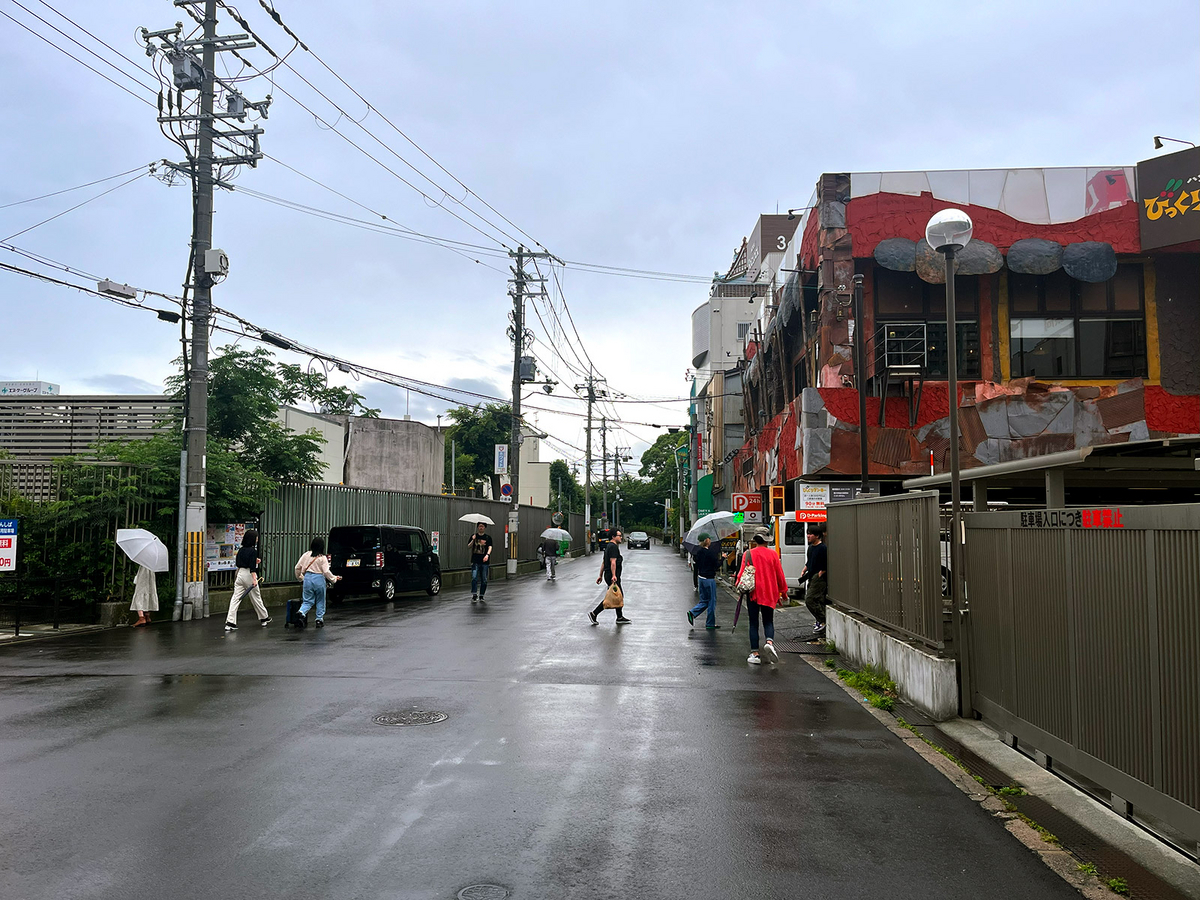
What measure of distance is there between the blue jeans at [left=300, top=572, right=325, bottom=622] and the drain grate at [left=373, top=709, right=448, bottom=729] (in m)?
8.12

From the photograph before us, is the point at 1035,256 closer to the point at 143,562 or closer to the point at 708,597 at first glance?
the point at 708,597

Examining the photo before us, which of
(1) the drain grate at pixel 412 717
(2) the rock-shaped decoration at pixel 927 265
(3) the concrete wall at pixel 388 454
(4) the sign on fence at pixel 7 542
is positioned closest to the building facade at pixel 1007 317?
(2) the rock-shaped decoration at pixel 927 265

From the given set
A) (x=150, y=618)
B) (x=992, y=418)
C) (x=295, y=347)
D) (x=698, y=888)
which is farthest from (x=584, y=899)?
(x=992, y=418)

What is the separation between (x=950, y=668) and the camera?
8820mm

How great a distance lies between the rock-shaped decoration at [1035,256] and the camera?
27.2 metres

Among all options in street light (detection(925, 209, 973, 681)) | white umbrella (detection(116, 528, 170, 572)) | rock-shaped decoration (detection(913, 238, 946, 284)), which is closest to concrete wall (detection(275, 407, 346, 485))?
white umbrella (detection(116, 528, 170, 572))

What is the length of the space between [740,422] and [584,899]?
187 ft

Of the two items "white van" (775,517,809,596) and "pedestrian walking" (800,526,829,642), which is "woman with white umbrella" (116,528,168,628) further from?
"white van" (775,517,809,596)

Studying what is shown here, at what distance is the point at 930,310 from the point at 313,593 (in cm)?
2037

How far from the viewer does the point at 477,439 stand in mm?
79000

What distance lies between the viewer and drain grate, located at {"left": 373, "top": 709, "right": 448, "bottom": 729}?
852 centimetres

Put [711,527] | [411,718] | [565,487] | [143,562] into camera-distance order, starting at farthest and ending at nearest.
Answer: [565,487]
[711,527]
[143,562]
[411,718]

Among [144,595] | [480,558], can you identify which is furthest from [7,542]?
[480,558]

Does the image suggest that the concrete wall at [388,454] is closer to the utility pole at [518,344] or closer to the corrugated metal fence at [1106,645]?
the utility pole at [518,344]
